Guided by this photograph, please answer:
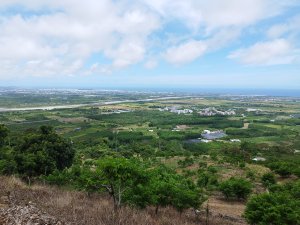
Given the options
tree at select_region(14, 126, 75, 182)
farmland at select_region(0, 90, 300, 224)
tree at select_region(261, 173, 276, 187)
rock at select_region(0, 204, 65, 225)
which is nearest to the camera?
rock at select_region(0, 204, 65, 225)

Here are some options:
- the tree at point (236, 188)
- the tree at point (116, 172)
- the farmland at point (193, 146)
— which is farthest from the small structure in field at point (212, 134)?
the tree at point (116, 172)

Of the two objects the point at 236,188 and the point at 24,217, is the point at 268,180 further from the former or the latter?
the point at 24,217

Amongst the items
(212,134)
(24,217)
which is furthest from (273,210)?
(212,134)

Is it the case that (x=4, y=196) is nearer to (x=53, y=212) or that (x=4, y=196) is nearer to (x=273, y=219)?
(x=53, y=212)

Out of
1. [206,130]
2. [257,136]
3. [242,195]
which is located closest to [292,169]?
[242,195]

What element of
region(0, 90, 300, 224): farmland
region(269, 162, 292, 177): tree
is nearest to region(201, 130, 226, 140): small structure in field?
region(0, 90, 300, 224): farmland

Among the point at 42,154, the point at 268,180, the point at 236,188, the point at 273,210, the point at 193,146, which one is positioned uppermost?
the point at 42,154

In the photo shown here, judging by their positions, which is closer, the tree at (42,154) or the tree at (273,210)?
the tree at (273,210)

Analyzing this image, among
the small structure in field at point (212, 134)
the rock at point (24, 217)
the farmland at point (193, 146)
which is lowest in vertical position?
the small structure in field at point (212, 134)

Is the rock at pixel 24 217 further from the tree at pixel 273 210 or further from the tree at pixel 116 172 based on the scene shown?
the tree at pixel 273 210

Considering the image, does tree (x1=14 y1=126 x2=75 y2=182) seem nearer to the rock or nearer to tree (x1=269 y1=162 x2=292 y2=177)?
the rock
